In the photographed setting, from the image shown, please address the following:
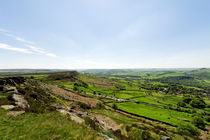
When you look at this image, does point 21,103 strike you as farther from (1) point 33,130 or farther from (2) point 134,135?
(2) point 134,135

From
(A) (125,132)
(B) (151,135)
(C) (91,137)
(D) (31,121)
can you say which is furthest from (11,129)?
(B) (151,135)

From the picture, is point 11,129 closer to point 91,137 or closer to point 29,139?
point 29,139

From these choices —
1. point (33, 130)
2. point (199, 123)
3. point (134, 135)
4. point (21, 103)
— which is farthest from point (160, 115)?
point (21, 103)

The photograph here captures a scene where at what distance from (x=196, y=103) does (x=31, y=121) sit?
171049 millimetres

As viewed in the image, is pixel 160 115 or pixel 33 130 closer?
pixel 33 130

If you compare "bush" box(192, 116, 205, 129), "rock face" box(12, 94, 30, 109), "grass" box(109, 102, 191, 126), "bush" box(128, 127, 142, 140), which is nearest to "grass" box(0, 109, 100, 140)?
"rock face" box(12, 94, 30, 109)

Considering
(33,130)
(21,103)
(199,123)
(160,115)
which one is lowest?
(199,123)

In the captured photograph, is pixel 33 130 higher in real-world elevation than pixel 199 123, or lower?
higher

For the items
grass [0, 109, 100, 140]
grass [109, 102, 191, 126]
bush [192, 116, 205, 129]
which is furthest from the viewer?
grass [109, 102, 191, 126]

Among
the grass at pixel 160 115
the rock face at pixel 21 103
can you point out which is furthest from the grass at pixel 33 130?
the grass at pixel 160 115

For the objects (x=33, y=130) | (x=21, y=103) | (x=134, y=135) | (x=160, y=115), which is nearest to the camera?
(x=33, y=130)

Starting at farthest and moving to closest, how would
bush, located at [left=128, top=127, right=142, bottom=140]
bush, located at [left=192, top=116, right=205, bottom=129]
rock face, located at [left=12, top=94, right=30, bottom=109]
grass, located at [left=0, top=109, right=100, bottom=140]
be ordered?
1. bush, located at [left=192, top=116, right=205, bottom=129]
2. bush, located at [left=128, top=127, right=142, bottom=140]
3. rock face, located at [left=12, top=94, right=30, bottom=109]
4. grass, located at [left=0, top=109, right=100, bottom=140]

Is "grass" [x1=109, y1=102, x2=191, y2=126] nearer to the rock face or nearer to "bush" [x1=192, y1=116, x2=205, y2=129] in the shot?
"bush" [x1=192, y1=116, x2=205, y2=129]

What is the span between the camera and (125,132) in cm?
2688
